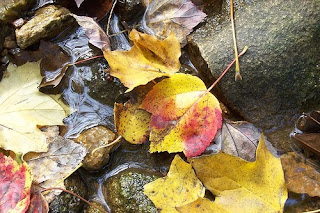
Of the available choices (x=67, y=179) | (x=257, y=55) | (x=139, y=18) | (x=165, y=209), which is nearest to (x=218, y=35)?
(x=257, y=55)

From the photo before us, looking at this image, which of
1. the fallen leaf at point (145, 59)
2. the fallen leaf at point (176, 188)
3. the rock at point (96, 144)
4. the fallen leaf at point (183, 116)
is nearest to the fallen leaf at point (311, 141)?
the fallen leaf at point (183, 116)

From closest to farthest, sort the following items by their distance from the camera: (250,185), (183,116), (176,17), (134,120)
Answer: (250,185) → (183,116) → (134,120) → (176,17)

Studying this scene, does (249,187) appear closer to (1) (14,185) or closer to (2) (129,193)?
(2) (129,193)

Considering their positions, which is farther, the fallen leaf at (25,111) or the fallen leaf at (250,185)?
the fallen leaf at (25,111)

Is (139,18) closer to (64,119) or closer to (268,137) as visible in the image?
(64,119)

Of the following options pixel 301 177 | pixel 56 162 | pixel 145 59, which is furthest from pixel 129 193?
pixel 301 177

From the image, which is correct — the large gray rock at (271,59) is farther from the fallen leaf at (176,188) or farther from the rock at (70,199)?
the rock at (70,199)

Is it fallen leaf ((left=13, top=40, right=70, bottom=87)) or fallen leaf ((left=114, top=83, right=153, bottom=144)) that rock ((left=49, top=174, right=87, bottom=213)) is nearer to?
fallen leaf ((left=114, top=83, right=153, bottom=144))
